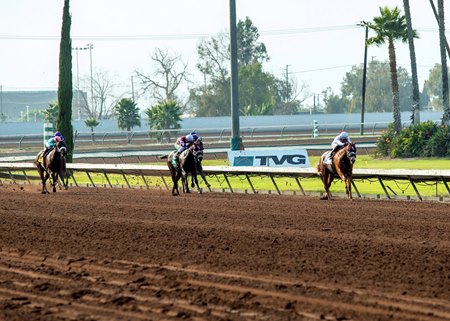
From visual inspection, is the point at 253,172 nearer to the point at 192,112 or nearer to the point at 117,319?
the point at 117,319

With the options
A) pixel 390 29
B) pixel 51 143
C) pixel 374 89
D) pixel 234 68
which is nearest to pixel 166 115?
pixel 390 29

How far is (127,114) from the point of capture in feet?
246

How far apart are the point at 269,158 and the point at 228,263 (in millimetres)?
17843

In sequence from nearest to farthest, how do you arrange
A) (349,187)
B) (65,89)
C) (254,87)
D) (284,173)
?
(349,187) < (284,173) < (65,89) < (254,87)

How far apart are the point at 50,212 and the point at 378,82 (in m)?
136

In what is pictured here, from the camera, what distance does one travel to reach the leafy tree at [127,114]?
74.2 metres

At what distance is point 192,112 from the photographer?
421 ft

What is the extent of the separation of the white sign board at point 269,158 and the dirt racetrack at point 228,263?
9.70 meters

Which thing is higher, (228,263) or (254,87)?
(254,87)

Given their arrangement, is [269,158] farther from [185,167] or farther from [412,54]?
[412,54]

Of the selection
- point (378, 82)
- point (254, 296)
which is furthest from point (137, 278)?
point (378, 82)

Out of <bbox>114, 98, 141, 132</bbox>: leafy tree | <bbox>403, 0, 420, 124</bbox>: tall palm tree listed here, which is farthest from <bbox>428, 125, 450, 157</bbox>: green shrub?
<bbox>114, 98, 141, 132</bbox>: leafy tree

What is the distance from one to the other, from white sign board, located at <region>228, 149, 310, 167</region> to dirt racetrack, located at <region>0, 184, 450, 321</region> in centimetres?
970

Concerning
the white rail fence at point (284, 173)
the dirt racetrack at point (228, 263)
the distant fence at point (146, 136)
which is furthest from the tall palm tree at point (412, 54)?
the dirt racetrack at point (228, 263)
